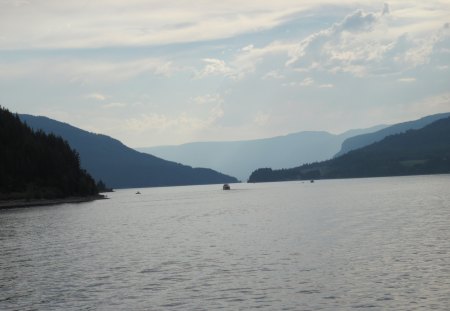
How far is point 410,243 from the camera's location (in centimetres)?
7738

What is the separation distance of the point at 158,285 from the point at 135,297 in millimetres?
5276

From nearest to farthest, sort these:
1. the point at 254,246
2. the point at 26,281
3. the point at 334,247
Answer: the point at 26,281 → the point at 334,247 → the point at 254,246

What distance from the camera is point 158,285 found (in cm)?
5397

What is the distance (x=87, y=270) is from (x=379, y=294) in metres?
33.4

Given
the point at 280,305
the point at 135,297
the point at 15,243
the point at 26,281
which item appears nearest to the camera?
the point at 280,305

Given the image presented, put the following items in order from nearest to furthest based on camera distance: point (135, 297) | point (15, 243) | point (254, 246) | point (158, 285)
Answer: point (135, 297) → point (158, 285) → point (254, 246) → point (15, 243)

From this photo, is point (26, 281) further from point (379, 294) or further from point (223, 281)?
point (379, 294)

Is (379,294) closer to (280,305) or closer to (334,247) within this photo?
(280,305)

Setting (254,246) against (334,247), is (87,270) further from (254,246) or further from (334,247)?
(334,247)

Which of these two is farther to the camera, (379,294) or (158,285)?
(158,285)

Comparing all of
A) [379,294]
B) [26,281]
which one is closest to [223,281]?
[379,294]

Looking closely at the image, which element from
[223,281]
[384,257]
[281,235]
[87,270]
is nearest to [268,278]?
[223,281]

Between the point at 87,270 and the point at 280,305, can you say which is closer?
the point at 280,305

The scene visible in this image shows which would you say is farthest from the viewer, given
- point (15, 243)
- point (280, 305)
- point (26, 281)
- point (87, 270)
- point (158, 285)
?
point (15, 243)
